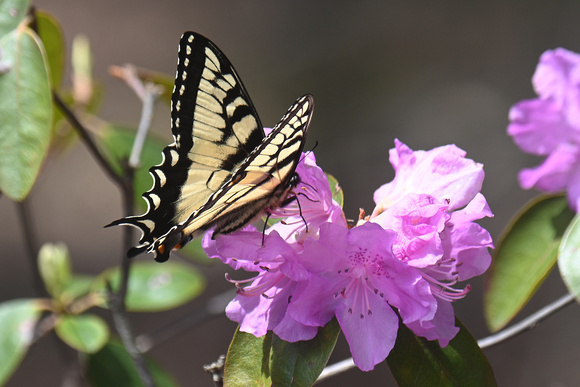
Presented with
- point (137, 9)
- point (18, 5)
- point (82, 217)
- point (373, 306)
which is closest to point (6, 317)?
point (18, 5)

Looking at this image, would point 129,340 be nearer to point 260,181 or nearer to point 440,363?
point 260,181

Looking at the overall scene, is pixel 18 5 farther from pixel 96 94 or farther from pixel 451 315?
pixel 451 315

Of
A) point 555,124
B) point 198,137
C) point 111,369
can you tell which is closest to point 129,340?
point 198,137

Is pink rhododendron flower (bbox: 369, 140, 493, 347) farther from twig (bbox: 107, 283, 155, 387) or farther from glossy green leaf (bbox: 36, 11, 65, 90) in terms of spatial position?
glossy green leaf (bbox: 36, 11, 65, 90)

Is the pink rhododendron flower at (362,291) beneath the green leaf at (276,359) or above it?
above

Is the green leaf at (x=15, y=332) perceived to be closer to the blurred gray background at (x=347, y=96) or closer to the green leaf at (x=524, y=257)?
the green leaf at (x=524, y=257)

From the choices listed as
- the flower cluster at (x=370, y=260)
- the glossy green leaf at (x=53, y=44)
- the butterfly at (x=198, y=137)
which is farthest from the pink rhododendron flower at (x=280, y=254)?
the glossy green leaf at (x=53, y=44)
